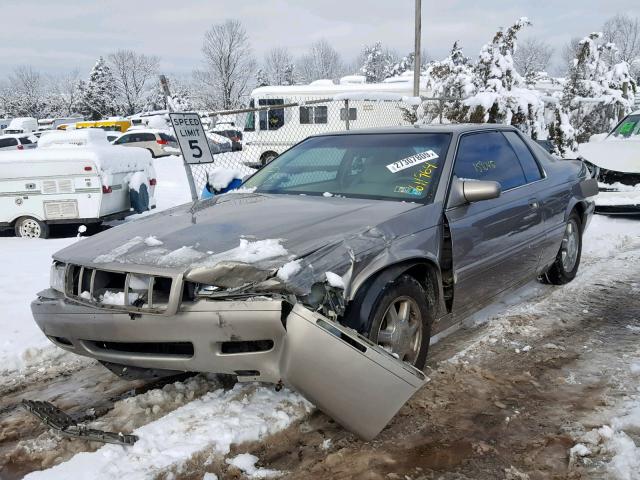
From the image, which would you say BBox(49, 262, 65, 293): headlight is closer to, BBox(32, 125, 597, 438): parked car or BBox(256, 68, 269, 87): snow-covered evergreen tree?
BBox(32, 125, 597, 438): parked car

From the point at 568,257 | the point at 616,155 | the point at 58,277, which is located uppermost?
the point at 616,155

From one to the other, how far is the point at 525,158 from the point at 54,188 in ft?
22.8

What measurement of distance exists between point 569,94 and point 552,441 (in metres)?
15.8

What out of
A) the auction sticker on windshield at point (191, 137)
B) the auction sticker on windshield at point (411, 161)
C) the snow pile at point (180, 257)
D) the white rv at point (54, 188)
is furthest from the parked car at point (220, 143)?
the snow pile at point (180, 257)

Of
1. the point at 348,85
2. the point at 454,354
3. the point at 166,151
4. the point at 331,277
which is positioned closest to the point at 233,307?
the point at 331,277

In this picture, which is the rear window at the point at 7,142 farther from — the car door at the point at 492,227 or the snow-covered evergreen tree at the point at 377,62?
the snow-covered evergreen tree at the point at 377,62

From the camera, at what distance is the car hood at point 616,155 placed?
8.88 metres

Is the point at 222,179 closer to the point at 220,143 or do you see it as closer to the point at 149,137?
the point at 220,143

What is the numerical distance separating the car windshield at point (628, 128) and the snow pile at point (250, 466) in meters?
9.64

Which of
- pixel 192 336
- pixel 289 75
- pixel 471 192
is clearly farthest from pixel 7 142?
pixel 289 75

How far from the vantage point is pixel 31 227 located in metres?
8.81

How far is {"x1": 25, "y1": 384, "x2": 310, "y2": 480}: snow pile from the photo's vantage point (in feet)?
8.31

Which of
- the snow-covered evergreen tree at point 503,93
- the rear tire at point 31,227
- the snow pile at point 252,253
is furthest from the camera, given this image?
the snow-covered evergreen tree at point 503,93

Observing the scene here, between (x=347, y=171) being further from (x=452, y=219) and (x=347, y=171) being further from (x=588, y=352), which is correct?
(x=588, y=352)
